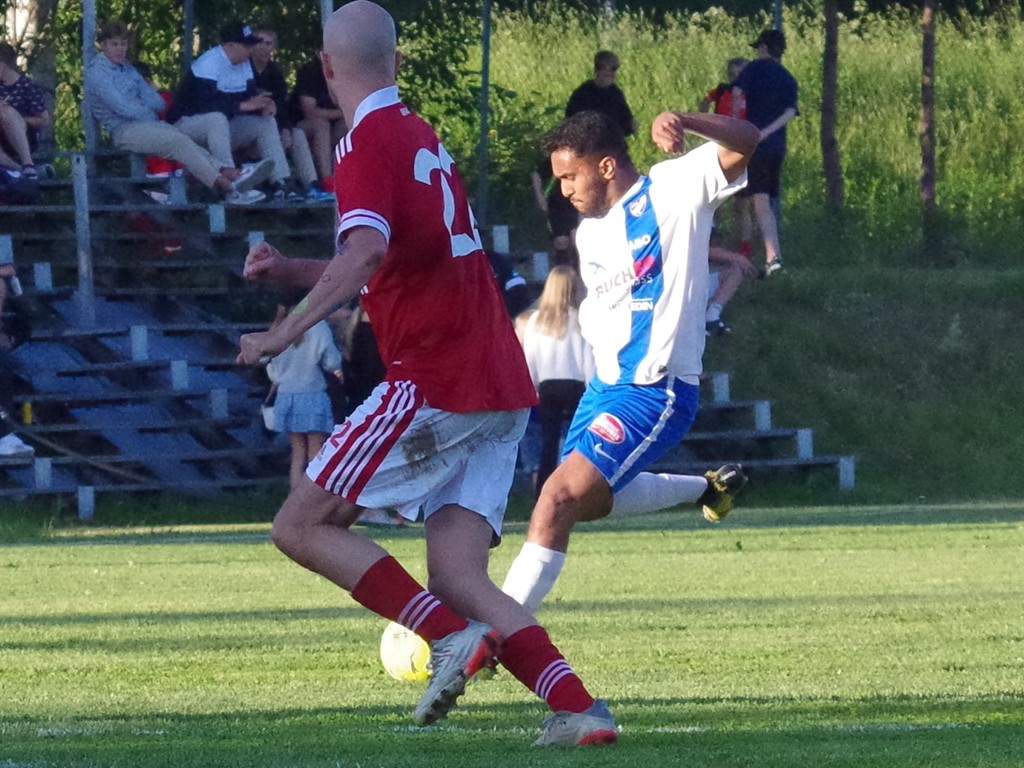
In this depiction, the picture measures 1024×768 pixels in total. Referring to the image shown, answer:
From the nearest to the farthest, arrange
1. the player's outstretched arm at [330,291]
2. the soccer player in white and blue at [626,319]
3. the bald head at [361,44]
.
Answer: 1. the player's outstretched arm at [330,291]
2. the bald head at [361,44]
3. the soccer player in white and blue at [626,319]

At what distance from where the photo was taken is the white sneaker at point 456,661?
5094 mm

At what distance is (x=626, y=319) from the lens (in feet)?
23.8

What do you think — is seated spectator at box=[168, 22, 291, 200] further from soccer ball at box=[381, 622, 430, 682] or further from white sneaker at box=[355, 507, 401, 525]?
soccer ball at box=[381, 622, 430, 682]

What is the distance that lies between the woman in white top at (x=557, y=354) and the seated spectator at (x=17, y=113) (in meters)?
5.24

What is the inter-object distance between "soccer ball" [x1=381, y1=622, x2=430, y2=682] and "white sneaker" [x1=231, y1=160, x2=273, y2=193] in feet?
37.9

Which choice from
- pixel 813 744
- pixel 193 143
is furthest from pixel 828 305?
pixel 813 744

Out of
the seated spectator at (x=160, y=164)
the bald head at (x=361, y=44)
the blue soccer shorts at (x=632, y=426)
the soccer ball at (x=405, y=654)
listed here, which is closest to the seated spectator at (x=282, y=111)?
the seated spectator at (x=160, y=164)

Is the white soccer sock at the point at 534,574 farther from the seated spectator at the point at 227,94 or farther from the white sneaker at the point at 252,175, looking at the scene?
the white sneaker at the point at 252,175

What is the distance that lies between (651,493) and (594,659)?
2.45 ft

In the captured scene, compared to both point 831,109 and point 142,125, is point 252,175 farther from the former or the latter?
point 831,109

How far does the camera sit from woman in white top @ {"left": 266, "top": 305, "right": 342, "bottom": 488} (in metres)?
15.5

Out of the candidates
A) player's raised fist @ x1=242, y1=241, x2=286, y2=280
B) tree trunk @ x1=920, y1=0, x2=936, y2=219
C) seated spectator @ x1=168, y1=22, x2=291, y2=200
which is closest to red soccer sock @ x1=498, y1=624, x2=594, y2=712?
player's raised fist @ x1=242, y1=241, x2=286, y2=280

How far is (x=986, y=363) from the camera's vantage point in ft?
69.5

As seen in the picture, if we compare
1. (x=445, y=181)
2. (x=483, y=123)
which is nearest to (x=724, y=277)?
(x=483, y=123)
